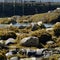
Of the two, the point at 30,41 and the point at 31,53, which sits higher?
the point at 30,41

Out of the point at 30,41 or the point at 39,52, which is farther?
the point at 30,41

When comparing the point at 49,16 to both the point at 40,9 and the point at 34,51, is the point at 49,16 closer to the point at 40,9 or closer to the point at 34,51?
the point at 40,9

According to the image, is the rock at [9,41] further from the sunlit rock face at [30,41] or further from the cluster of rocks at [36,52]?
the cluster of rocks at [36,52]

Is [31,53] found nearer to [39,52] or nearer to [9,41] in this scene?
[39,52]

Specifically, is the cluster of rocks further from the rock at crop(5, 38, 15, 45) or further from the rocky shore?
the rock at crop(5, 38, 15, 45)

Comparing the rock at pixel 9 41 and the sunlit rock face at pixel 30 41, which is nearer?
→ the sunlit rock face at pixel 30 41

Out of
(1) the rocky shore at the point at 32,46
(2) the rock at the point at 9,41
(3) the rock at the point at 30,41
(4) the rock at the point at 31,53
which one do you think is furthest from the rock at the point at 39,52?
(2) the rock at the point at 9,41

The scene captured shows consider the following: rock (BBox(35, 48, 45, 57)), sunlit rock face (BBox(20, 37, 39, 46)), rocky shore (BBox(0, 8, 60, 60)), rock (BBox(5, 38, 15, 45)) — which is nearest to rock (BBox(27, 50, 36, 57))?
rocky shore (BBox(0, 8, 60, 60))

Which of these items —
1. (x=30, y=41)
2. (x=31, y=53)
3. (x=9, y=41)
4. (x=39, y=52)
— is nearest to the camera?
(x=31, y=53)

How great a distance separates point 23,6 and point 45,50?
387ft

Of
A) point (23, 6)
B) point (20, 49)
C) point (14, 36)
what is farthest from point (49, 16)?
point (20, 49)

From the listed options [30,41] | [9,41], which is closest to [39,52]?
[30,41]

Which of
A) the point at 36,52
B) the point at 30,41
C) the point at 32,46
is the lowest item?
the point at 32,46

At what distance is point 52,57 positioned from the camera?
3838 centimetres
